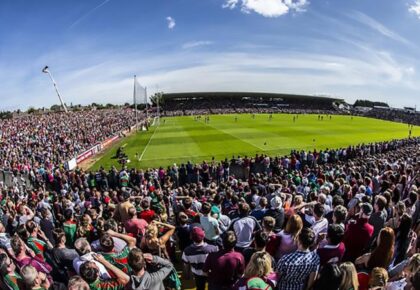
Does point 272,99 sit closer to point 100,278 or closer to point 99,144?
point 99,144

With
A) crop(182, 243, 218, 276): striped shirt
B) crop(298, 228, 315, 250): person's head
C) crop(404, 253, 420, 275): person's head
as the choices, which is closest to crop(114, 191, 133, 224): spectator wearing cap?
crop(182, 243, 218, 276): striped shirt

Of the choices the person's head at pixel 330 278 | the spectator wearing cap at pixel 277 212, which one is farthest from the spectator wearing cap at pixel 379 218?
the person's head at pixel 330 278

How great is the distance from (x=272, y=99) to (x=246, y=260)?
119 metres

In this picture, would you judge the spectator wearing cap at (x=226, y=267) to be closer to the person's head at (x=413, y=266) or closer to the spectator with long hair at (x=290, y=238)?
the spectator with long hair at (x=290, y=238)

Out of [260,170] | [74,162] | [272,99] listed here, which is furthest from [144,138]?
[272,99]

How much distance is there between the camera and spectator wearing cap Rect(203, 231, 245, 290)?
4.47 meters

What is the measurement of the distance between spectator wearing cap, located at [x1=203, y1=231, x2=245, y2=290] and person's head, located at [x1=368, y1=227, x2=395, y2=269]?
1753 mm

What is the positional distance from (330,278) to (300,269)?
462 mm

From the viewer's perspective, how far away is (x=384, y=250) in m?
4.38

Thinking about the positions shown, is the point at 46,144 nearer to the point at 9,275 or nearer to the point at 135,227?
the point at 135,227

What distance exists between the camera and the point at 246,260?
507cm

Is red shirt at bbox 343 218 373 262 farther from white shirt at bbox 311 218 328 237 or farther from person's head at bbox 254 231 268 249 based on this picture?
person's head at bbox 254 231 268 249

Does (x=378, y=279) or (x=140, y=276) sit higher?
(x=378, y=279)

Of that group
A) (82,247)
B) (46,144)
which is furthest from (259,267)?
(46,144)
